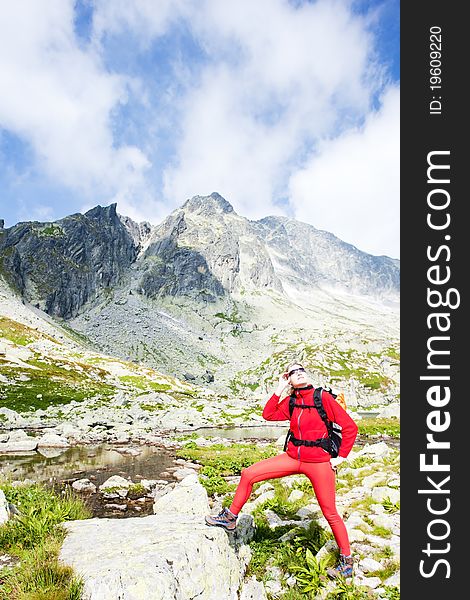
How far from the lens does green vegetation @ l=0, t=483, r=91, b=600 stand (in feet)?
18.9

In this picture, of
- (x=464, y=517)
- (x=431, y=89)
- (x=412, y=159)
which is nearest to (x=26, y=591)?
(x=464, y=517)

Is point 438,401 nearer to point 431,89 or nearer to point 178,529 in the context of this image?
point 178,529

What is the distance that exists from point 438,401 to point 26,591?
8.08 m

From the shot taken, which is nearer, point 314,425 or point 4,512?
point 314,425

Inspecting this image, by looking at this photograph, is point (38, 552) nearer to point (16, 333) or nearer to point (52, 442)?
point (52, 442)

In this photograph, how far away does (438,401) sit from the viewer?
7895 mm

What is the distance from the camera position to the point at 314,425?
7.84m

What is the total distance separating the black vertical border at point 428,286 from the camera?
712 centimetres

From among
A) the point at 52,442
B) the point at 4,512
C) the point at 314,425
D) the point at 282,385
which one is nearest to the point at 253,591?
the point at 314,425

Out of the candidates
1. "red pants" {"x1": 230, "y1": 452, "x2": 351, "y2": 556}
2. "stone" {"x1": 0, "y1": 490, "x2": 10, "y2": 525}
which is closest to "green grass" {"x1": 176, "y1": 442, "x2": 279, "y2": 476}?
"stone" {"x1": 0, "y1": 490, "x2": 10, "y2": 525}

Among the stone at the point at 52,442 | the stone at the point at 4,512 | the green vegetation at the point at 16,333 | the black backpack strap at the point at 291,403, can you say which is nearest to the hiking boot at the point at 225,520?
the black backpack strap at the point at 291,403

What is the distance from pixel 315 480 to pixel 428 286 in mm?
4860

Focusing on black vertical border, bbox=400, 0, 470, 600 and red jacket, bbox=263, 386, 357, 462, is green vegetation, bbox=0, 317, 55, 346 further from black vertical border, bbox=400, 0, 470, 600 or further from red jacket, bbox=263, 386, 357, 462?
black vertical border, bbox=400, 0, 470, 600

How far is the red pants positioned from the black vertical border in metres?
1.18
